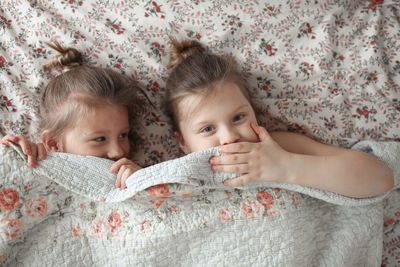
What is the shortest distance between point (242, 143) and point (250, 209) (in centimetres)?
21

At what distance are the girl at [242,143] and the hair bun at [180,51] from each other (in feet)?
0.11

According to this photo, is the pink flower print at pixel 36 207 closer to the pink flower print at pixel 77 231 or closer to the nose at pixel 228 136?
the pink flower print at pixel 77 231

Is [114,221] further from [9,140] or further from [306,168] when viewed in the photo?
[306,168]

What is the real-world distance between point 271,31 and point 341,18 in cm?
30

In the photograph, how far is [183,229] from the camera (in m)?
1.03

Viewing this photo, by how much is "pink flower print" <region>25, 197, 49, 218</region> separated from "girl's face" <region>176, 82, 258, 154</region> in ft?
1.72

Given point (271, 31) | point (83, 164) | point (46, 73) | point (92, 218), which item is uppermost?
point (271, 31)

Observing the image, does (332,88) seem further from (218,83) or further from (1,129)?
(1,129)

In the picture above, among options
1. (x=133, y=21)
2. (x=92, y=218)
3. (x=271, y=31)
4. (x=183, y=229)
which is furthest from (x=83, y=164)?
(x=271, y=31)

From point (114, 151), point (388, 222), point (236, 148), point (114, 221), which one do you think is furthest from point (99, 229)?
point (388, 222)

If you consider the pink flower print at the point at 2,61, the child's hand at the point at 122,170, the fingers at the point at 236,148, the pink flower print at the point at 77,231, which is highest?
the pink flower print at the point at 2,61

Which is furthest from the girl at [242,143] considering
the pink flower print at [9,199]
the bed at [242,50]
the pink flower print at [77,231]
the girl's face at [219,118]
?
the pink flower print at [9,199]

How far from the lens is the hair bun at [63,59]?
4.29ft

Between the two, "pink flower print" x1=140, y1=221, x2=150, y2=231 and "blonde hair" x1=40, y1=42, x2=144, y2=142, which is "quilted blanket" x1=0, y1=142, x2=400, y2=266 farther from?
"blonde hair" x1=40, y1=42, x2=144, y2=142
